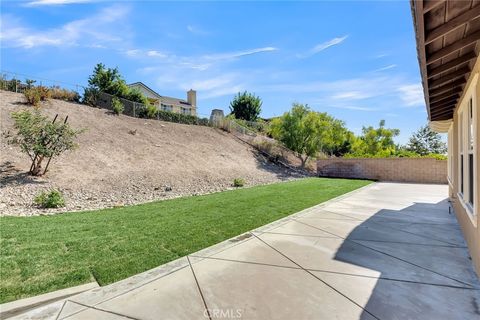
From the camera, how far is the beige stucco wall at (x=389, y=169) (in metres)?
16.4

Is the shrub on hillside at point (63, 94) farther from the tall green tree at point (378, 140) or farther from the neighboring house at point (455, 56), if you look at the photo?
the tall green tree at point (378, 140)

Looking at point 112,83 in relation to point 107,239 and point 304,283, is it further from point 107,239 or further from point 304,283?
point 304,283

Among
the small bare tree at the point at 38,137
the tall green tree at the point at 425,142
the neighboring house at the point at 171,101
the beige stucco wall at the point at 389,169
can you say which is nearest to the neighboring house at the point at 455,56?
the small bare tree at the point at 38,137

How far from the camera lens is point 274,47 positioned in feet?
40.0

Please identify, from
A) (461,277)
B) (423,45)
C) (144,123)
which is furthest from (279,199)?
(144,123)

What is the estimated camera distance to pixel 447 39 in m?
2.96

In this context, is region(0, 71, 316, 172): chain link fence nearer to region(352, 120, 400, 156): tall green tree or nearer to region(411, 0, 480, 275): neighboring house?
region(352, 120, 400, 156): tall green tree

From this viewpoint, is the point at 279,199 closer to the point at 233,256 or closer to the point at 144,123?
the point at 233,256

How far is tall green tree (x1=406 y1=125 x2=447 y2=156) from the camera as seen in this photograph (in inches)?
1480

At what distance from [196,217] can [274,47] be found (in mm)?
9376

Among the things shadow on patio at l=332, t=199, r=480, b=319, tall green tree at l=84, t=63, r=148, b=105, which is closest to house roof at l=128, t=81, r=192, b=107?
tall green tree at l=84, t=63, r=148, b=105

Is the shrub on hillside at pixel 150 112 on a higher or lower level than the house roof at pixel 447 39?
higher

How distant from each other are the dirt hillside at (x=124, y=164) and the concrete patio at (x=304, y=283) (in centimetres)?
568

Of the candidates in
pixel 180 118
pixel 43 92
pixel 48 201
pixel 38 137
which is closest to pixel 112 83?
pixel 180 118
